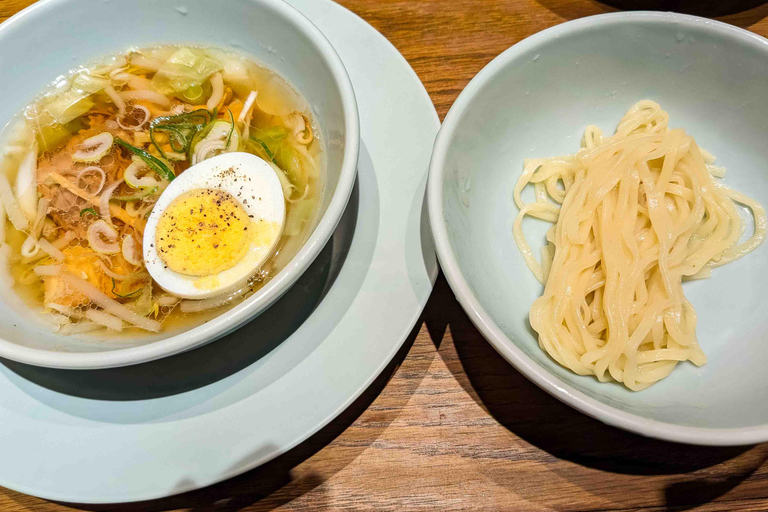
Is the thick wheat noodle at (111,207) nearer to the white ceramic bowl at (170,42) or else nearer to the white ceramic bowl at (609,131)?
the white ceramic bowl at (170,42)

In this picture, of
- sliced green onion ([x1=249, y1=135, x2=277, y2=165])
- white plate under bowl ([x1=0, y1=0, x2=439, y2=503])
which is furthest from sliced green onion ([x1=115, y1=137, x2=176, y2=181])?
white plate under bowl ([x1=0, y1=0, x2=439, y2=503])

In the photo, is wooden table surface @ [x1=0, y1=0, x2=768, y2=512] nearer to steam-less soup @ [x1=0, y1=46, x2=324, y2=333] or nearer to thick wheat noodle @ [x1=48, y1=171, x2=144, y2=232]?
steam-less soup @ [x1=0, y1=46, x2=324, y2=333]

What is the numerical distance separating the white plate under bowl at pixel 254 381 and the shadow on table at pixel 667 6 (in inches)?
28.1

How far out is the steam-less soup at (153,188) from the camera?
1.28 m

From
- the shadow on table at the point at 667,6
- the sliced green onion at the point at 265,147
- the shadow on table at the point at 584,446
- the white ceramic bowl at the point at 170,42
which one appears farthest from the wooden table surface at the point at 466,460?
the shadow on table at the point at 667,6

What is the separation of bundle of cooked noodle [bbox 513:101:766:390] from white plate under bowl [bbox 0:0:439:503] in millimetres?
340

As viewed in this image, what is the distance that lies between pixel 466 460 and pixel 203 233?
0.89 meters

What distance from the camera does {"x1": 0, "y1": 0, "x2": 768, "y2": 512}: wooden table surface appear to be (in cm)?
107

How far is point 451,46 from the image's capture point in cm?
155

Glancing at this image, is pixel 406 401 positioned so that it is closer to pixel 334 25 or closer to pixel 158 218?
pixel 158 218

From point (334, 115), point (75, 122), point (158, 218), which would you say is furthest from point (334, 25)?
point (75, 122)

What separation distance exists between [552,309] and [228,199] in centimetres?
92

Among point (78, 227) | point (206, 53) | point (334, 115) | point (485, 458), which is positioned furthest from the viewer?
point (206, 53)

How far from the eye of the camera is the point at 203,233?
4.29 feet
